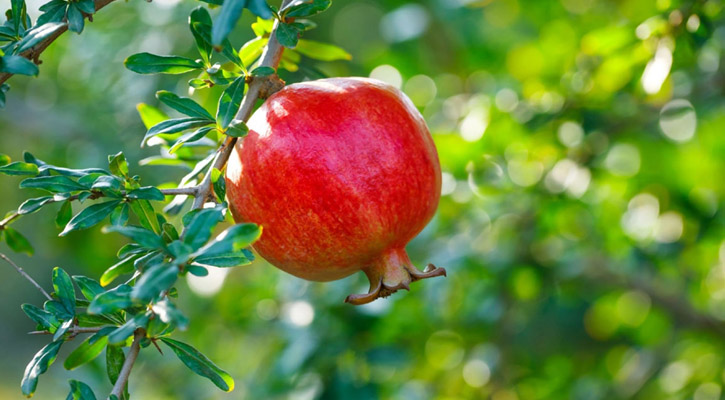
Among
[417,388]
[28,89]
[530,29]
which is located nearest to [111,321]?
[417,388]

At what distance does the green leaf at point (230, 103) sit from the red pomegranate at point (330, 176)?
1.3 inches

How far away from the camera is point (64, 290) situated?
66 centimetres

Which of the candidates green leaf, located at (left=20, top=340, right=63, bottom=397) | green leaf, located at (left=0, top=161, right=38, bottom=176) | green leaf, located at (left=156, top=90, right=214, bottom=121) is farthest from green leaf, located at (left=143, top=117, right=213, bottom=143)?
green leaf, located at (left=20, top=340, right=63, bottom=397)

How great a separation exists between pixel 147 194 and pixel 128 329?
15 centimetres

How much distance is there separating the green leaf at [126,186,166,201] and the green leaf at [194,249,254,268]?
0.09 metres

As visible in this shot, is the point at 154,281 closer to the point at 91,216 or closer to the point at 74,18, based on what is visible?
the point at 91,216

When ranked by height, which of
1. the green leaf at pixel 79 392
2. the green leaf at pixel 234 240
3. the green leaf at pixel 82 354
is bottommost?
the green leaf at pixel 82 354

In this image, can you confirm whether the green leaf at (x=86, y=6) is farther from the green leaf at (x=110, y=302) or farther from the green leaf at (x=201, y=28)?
the green leaf at (x=110, y=302)

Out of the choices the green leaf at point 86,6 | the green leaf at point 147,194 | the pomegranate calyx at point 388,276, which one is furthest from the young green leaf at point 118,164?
the pomegranate calyx at point 388,276

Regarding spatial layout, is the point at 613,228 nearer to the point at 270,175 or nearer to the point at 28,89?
the point at 270,175

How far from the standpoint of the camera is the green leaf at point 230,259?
60 cm

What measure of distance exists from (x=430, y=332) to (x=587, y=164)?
540mm

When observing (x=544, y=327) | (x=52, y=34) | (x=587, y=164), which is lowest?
(x=544, y=327)

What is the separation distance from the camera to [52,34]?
65 cm
